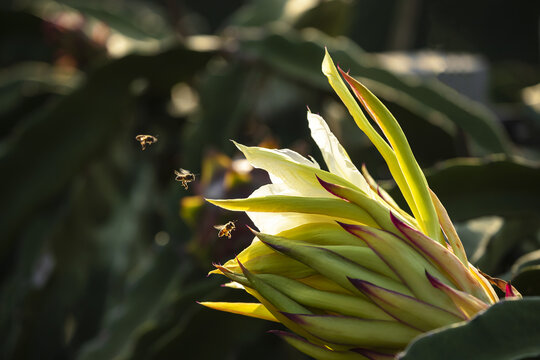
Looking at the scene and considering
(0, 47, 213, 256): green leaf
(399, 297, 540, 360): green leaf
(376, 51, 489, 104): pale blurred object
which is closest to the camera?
(399, 297, 540, 360): green leaf

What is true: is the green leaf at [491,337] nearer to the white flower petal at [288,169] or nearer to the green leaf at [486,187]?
the white flower petal at [288,169]

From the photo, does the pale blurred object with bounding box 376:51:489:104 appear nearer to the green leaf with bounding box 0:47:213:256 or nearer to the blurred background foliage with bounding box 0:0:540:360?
the blurred background foliage with bounding box 0:0:540:360

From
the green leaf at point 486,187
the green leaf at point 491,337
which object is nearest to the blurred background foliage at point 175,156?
the green leaf at point 486,187

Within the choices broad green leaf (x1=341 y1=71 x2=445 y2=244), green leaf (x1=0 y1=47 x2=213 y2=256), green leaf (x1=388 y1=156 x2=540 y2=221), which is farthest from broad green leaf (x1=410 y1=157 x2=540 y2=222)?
green leaf (x1=0 y1=47 x2=213 y2=256)

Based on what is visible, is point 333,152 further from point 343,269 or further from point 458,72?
point 458,72

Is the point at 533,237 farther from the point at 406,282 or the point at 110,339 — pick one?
the point at 110,339

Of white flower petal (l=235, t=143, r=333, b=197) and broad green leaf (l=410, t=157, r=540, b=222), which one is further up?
white flower petal (l=235, t=143, r=333, b=197)
